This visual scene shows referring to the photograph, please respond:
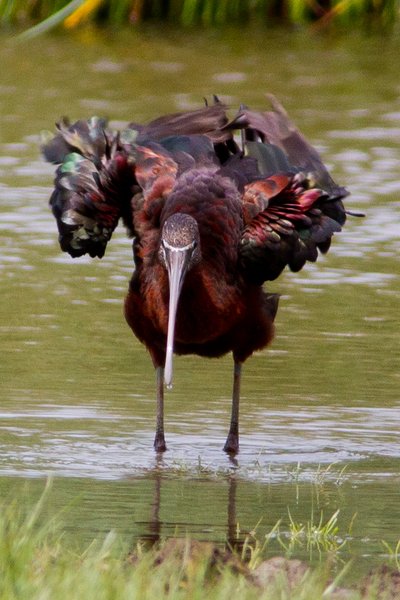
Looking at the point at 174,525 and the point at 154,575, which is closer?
the point at 154,575

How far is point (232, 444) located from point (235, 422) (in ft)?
0.55

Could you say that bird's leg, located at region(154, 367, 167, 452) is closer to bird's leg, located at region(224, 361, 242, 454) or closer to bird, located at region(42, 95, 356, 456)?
bird, located at region(42, 95, 356, 456)

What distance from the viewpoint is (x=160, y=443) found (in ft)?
26.6

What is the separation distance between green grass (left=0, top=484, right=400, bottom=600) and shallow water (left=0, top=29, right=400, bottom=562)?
593mm

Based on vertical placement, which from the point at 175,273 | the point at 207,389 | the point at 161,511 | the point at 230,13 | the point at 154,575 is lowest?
the point at 230,13

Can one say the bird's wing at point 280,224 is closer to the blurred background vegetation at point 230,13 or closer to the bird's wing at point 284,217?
the bird's wing at point 284,217

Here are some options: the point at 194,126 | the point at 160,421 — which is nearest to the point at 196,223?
the point at 160,421

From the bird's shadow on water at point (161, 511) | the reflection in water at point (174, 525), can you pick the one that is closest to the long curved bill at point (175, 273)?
the bird's shadow on water at point (161, 511)

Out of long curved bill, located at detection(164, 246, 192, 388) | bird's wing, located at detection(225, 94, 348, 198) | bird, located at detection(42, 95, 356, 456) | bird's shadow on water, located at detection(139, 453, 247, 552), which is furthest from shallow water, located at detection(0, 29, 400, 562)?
bird's wing, located at detection(225, 94, 348, 198)

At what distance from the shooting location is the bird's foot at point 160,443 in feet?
26.5

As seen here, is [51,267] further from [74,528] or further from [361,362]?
[74,528]

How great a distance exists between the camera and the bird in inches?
315

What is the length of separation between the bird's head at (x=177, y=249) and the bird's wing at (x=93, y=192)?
2.50ft

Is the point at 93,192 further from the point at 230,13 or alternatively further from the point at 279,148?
the point at 230,13
